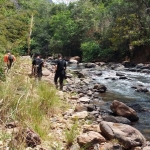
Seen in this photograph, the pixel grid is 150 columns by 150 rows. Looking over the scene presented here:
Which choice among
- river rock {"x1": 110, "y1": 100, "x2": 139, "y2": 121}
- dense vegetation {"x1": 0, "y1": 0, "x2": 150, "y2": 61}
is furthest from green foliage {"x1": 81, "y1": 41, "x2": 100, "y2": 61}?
river rock {"x1": 110, "y1": 100, "x2": 139, "y2": 121}

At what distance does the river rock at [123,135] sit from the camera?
5133 mm

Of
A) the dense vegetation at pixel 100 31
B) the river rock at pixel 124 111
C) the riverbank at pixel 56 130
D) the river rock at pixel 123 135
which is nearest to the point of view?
the riverbank at pixel 56 130

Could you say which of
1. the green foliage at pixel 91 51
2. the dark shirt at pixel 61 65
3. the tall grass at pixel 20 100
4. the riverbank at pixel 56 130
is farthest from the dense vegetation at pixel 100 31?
the tall grass at pixel 20 100

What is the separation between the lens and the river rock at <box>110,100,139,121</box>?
7.86 m

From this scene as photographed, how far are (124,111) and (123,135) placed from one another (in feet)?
9.25

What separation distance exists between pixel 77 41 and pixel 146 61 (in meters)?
14.4

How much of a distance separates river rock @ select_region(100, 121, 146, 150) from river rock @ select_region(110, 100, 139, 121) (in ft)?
7.57

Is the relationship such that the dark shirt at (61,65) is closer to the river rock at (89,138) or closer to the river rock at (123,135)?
the river rock at (123,135)

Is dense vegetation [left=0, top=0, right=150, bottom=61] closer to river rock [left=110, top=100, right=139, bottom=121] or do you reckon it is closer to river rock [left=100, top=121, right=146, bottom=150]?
river rock [left=110, top=100, right=139, bottom=121]

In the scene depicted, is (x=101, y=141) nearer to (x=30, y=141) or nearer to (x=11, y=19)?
(x=30, y=141)

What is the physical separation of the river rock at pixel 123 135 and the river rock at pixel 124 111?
231 cm

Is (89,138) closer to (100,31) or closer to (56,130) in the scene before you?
(56,130)

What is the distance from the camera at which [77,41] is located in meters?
40.8

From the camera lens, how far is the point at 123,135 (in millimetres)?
5262
